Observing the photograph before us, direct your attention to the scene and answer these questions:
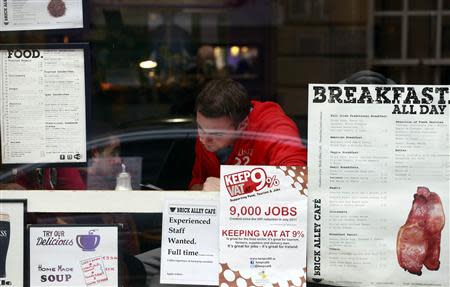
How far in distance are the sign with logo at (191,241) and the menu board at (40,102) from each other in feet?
1.64

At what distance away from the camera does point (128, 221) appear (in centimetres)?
258

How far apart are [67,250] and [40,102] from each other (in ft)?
1.94

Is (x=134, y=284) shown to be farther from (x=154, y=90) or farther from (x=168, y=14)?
(x=168, y=14)

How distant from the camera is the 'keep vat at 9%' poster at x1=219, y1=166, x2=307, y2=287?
2.49 meters

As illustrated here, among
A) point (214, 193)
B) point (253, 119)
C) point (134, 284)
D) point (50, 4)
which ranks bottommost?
point (134, 284)

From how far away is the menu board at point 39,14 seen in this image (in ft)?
8.32

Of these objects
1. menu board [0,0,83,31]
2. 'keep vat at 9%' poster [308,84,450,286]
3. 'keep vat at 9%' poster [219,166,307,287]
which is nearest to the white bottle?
'keep vat at 9%' poster [219,166,307,287]

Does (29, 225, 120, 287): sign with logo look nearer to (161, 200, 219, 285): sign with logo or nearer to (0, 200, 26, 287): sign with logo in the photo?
(0, 200, 26, 287): sign with logo

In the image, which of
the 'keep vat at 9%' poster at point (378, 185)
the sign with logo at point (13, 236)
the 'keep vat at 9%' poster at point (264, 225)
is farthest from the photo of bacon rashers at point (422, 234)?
the sign with logo at point (13, 236)

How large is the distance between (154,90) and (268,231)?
1763mm

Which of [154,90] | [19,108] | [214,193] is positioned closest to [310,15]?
[154,90]

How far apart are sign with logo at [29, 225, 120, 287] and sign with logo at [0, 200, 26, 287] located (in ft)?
0.13

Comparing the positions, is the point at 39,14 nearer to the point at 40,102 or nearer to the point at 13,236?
the point at 40,102

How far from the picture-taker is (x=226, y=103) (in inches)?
107
